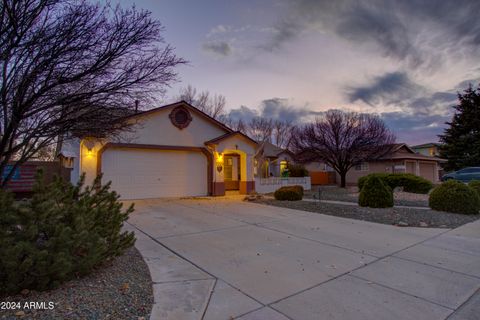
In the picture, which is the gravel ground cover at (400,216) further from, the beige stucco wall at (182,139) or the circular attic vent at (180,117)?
the circular attic vent at (180,117)

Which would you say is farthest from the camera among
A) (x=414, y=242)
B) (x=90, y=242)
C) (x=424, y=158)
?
(x=424, y=158)

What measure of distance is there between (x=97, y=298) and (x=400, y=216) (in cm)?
915

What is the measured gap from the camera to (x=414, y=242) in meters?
6.23

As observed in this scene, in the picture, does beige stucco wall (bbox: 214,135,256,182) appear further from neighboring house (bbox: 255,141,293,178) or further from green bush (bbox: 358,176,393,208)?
neighboring house (bbox: 255,141,293,178)

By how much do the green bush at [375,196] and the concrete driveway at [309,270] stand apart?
278 centimetres

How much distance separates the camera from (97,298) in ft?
10.2

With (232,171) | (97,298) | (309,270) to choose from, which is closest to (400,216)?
(309,270)

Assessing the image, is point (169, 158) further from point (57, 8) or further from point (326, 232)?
point (57, 8)

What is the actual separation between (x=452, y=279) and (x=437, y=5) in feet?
33.8

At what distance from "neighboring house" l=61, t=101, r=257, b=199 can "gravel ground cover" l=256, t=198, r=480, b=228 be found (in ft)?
20.5

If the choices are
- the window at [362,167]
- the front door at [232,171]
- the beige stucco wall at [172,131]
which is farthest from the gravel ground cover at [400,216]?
the window at [362,167]

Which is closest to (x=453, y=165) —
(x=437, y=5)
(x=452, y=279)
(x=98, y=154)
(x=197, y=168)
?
(x=437, y=5)

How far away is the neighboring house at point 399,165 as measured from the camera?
2555 cm

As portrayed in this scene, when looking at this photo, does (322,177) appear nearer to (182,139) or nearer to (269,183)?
(269,183)
